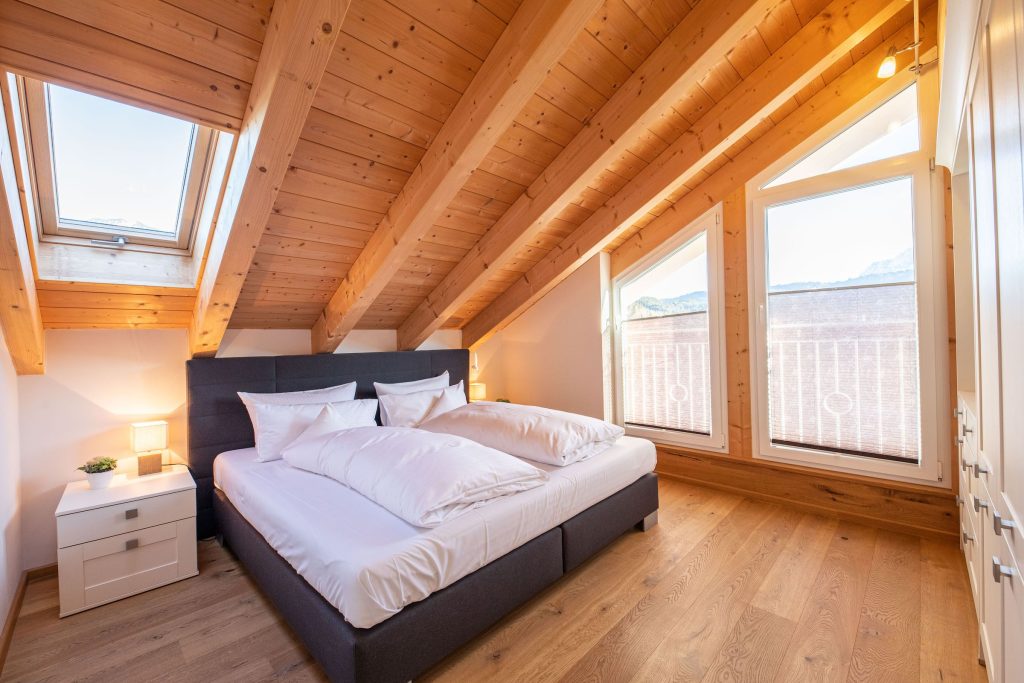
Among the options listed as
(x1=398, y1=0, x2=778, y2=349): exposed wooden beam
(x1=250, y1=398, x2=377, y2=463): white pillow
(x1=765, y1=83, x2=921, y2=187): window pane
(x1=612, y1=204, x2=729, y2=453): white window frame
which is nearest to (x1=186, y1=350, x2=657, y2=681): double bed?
(x1=250, y1=398, x2=377, y2=463): white pillow

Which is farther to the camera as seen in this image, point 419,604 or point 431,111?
point 431,111

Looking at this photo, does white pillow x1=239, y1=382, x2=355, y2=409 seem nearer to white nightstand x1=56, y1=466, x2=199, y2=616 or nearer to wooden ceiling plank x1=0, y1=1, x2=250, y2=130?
white nightstand x1=56, y1=466, x2=199, y2=616

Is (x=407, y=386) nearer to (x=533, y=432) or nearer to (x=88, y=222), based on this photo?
(x=533, y=432)

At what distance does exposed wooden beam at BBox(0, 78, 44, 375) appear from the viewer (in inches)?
61.5

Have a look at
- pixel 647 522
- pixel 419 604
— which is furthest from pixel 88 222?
pixel 647 522

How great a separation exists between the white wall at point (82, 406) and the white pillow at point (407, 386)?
4.08ft

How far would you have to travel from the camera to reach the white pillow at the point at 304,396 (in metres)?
2.84

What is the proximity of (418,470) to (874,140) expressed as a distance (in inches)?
133

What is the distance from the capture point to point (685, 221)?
139 inches

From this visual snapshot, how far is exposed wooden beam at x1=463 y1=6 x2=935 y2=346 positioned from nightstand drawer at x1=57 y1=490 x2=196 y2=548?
2684 mm

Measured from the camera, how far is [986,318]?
4.49 ft

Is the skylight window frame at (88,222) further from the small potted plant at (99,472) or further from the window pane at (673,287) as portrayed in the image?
the window pane at (673,287)

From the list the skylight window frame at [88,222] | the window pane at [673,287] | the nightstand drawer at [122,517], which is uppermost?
the skylight window frame at [88,222]

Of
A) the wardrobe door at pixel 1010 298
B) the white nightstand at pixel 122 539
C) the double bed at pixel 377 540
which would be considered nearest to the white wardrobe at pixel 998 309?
the wardrobe door at pixel 1010 298
